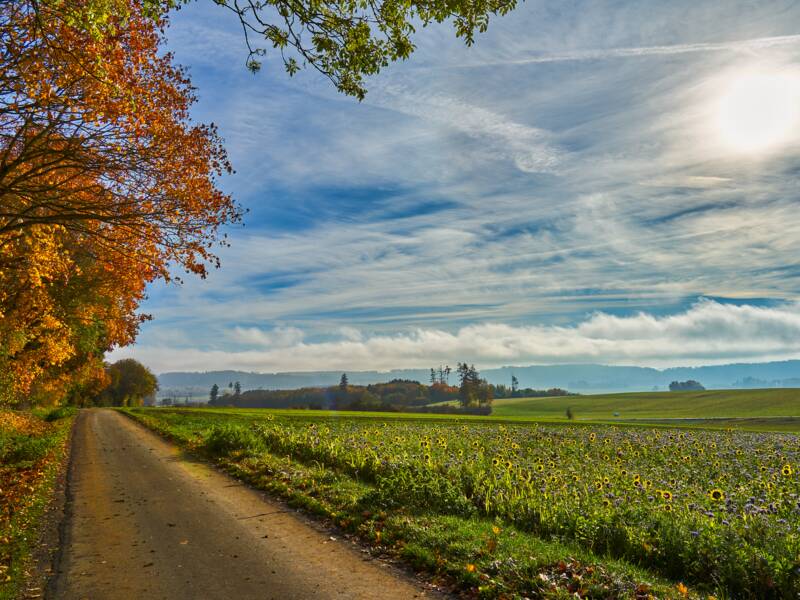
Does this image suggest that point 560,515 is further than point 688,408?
No

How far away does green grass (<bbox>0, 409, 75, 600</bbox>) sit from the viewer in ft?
27.3

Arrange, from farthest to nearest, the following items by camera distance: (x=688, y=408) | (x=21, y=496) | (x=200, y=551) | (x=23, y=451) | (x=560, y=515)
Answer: (x=688, y=408)
(x=23, y=451)
(x=21, y=496)
(x=560, y=515)
(x=200, y=551)

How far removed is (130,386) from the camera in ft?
405

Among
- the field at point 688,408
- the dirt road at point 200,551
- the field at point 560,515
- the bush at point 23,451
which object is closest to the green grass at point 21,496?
the bush at point 23,451

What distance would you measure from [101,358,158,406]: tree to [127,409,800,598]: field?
120862mm

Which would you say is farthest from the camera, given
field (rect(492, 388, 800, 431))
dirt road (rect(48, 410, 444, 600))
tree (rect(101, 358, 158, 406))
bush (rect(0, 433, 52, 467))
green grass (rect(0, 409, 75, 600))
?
tree (rect(101, 358, 158, 406))

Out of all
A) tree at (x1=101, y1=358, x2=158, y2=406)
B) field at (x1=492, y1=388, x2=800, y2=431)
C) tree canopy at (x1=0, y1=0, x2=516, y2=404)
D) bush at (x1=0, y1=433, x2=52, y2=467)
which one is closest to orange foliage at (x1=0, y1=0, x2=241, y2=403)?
tree canopy at (x1=0, y1=0, x2=516, y2=404)

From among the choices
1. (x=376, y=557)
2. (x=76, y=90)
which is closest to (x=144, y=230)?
(x=76, y=90)

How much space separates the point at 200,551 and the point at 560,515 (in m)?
7.07

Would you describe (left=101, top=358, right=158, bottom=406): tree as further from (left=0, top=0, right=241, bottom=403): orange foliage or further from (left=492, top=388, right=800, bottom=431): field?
(left=0, top=0, right=241, bottom=403): orange foliage

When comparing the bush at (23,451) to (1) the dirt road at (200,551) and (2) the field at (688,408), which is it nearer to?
(1) the dirt road at (200,551)

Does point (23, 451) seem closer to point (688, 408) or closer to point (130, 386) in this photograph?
point (130, 386)

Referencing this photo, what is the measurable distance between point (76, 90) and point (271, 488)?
A: 11.5m

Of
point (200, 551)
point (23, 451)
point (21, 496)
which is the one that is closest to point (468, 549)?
point (200, 551)
